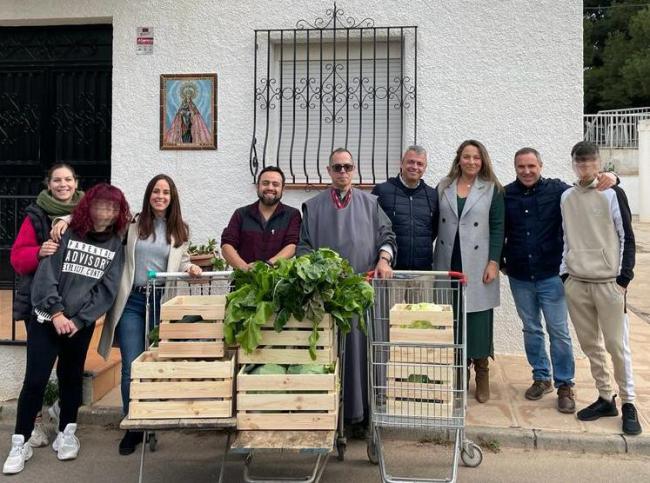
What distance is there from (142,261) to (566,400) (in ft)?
11.0

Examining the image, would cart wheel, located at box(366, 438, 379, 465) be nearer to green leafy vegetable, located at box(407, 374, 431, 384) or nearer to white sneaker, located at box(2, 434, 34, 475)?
green leafy vegetable, located at box(407, 374, 431, 384)

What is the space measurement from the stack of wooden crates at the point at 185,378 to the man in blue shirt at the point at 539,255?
2.51 metres

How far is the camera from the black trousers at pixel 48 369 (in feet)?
12.5

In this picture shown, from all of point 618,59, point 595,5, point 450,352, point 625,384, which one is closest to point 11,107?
point 450,352

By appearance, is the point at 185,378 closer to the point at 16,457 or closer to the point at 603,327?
the point at 16,457

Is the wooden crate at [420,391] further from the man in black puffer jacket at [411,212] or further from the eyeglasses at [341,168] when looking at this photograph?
the eyeglasses at [341,168]

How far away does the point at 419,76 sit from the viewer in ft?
19.3

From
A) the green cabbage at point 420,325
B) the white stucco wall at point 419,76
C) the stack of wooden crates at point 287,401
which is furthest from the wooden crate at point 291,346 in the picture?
the white stucco wall at point 419,76

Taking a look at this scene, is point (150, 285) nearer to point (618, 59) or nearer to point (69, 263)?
point (69, 263)

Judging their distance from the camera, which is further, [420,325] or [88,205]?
[88,205]

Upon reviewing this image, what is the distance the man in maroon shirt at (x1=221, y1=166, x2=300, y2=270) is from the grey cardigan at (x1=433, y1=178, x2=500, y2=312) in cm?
121

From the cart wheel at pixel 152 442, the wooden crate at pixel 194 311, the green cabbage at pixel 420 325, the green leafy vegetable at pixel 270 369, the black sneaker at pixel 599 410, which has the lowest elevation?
the cart wheel at pixel 152 442

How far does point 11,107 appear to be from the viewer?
6.91m

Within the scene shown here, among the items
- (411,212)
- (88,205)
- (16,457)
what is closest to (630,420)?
(411,212)
